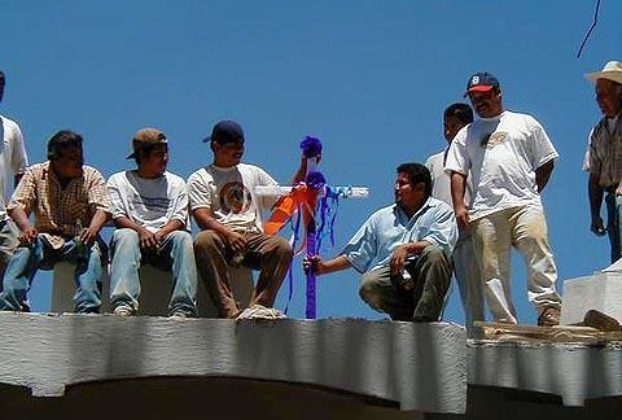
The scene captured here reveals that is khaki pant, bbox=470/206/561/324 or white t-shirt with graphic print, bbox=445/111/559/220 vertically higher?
white t-shirt with graphic print, bbox=445/111/559/220

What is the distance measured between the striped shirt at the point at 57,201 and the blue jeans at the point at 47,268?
18 centimetres

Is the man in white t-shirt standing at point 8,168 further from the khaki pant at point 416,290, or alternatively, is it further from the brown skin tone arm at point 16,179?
the khaki pant at point 416,290

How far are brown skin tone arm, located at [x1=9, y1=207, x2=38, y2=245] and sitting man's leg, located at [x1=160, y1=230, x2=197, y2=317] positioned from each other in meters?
0.74

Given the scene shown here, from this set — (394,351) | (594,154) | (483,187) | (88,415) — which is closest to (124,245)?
(88,415)

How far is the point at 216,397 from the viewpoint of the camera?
7785 millimetres

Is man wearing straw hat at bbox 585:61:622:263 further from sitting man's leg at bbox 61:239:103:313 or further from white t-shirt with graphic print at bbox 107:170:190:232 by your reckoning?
sitting man's leg at bbox 61:239:103:313

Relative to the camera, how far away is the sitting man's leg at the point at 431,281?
738cm

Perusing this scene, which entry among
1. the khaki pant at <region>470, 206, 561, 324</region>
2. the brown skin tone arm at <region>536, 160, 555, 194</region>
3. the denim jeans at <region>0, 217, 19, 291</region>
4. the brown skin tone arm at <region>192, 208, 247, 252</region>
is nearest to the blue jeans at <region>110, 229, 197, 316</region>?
the brown skin tone arm at <region>192, 208, 247, 252</region>

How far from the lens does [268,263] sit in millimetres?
7719

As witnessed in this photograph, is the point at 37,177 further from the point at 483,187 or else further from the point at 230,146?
the point at 483,187

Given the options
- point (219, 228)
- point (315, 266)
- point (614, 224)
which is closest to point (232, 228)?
point (219, 228)

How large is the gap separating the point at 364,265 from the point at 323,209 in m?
0.49

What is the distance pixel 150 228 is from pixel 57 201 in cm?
58

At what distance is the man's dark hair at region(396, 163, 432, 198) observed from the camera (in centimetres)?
809
